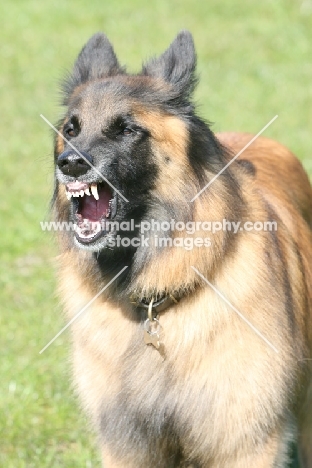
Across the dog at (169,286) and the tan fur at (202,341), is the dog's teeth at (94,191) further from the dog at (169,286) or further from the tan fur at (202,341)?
the tan fur at (202,341)

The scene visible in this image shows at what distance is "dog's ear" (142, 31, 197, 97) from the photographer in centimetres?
391

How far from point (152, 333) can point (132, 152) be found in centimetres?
95

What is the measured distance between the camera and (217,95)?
12023 mm

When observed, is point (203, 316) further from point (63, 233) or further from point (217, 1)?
point (217, 1)

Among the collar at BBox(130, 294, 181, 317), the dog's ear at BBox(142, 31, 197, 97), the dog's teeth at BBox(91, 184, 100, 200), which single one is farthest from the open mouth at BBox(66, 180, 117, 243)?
the dog's ear at BBox(142, 31, 197, 97)

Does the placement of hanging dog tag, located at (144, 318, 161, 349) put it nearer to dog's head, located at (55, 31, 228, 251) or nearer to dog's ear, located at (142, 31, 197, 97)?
dog's head, located at (55, 31, 228, 251)

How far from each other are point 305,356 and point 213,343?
82 centimetres

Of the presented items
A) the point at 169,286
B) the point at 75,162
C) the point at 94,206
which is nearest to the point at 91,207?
the point at 94,206

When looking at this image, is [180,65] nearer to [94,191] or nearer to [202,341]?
[94,191]

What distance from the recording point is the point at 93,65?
4172mm

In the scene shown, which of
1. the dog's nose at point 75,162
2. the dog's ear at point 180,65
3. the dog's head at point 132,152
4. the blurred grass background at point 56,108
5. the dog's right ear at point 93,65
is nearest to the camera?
the dog's nose at point 75,162

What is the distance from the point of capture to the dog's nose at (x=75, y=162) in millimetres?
3451

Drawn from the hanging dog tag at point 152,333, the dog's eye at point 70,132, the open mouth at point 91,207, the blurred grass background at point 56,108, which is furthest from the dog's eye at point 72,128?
the hanging dog tag at point 152,333

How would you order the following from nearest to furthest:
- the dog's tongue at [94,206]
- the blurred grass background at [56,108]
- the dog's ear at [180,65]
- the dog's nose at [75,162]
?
the dog's nose at [75,162] → the dog's tongue at [94,206] → the dog's ear at [180,65] → the blurred grass background at [56,108]
